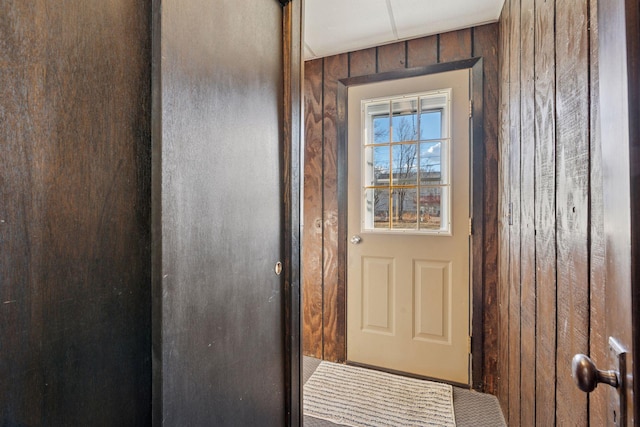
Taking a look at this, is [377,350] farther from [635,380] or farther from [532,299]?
[635,380]

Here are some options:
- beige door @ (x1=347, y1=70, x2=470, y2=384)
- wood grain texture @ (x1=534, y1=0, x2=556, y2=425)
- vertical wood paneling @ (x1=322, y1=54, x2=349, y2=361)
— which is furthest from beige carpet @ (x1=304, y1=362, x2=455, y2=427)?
wood grain texture @ (x1=534, y1=0, x2=556, y2=425)

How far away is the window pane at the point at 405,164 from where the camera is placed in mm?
2205

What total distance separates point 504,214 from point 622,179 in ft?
4.94

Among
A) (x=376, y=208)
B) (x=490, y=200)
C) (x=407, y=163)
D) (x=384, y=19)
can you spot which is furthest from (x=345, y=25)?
(x=490, y=200)

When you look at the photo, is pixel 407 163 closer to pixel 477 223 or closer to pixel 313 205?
pixel 477 223

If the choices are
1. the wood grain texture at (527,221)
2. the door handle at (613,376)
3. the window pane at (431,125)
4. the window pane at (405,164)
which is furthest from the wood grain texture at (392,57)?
the door handle at (613,376)

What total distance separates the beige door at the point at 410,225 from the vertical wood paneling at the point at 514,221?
462 mm

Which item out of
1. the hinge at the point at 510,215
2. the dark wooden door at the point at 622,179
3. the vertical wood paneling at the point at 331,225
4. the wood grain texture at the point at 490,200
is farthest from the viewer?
the vertical wood paneling at the point at 331,225

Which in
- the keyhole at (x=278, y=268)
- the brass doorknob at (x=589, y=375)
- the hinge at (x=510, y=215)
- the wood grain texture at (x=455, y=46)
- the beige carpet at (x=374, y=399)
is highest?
the wood grain texture at (x=455, y=46)

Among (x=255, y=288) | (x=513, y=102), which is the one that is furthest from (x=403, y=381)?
(x=513, y=102)

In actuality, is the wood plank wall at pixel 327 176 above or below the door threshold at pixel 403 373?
above

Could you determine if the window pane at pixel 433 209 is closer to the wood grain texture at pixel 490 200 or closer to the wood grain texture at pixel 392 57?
the wood grain texture at pixel 490 200

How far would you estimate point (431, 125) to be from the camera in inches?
85.3

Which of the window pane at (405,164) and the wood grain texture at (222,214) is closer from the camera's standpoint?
the wood grain texture at (222,214)
